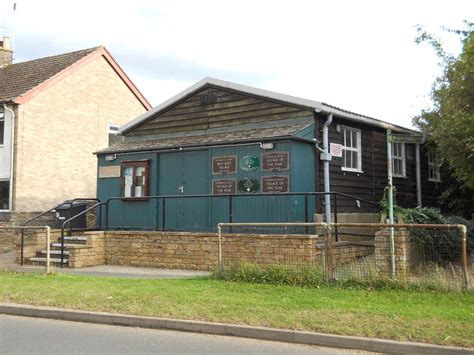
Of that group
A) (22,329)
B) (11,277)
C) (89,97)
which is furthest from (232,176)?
(89,97)

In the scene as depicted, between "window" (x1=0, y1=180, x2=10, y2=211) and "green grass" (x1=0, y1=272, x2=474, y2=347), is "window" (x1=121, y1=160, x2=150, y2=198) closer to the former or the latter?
"green grass" (x1=0, y1=272, x2=474, y2=347)

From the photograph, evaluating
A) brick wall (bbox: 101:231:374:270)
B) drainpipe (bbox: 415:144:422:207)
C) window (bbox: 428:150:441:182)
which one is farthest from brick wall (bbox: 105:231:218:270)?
window (bbox: 428:150:441:182)

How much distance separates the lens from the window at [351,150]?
607 inches

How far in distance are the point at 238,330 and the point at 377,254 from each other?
3.92 m

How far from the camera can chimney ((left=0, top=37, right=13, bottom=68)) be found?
25.8 m

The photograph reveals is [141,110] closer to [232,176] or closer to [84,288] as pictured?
[232,176]

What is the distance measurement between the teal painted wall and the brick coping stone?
19.3 feet

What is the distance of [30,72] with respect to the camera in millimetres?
23531

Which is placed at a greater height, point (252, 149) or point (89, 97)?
point (89, 97)

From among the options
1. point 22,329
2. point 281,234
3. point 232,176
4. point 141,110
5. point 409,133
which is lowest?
point 22,329

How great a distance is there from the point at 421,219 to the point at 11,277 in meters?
9.76

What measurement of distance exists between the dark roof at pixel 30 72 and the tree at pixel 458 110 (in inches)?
609

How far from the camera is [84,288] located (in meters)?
10.2

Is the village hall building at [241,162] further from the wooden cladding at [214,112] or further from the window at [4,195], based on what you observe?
the window at [4,195]
